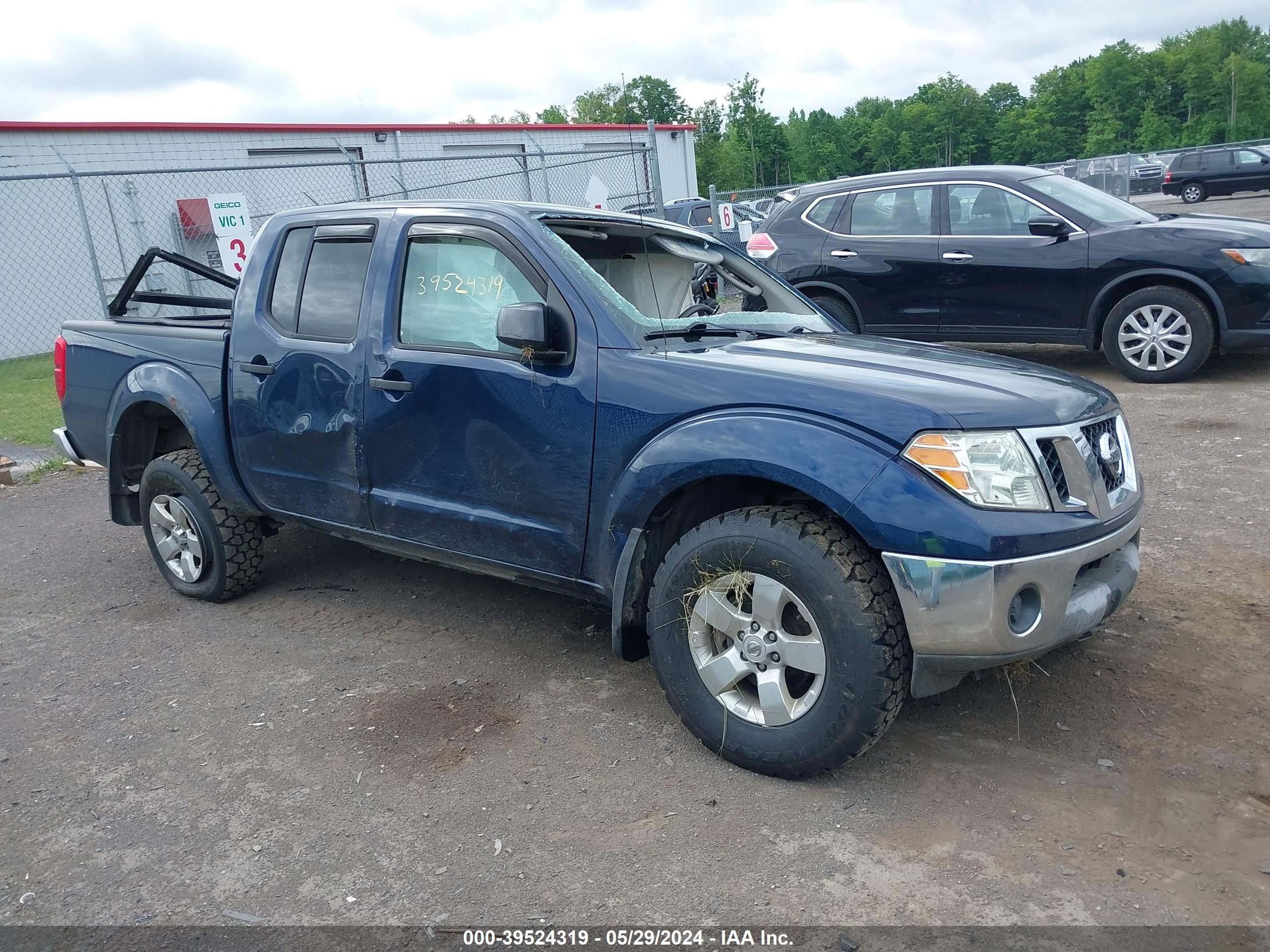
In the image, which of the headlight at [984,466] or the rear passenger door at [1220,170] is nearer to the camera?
the headlight at [984,466]

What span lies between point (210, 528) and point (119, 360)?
3.27 ft

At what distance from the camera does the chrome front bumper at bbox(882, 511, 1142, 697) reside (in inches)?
112

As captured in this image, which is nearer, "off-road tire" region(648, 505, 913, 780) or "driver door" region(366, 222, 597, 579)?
"off-road tire" region(648, 505, 913, 780)

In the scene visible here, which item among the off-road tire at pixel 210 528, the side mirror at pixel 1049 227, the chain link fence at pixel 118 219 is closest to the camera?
the off-road tire at pixel 210 528

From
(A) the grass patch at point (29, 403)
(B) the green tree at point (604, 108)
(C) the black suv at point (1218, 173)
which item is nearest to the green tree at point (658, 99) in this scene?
(B) the green tree at point (604, 108)

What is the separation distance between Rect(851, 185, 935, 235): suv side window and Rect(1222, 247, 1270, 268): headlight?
2.35 meters

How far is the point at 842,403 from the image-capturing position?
10.1ft

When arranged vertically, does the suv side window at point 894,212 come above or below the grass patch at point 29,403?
above

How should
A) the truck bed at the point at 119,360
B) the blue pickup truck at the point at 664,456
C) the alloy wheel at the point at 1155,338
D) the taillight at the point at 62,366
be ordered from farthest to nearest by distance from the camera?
the alloy wheel at the point at 1155,338 < the taillight at the point at 62,366 < the truck bed at the point at 119,360 < the blue pickup truck at the point at 664,456

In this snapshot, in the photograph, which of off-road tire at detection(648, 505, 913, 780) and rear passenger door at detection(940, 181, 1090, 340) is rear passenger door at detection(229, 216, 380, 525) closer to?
off-road tire at detection(648, 505, 913, 780)

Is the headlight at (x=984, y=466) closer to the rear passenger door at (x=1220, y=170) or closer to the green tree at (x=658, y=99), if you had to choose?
the rear passenger door at (x=1220, y=170)

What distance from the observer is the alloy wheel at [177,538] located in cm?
498

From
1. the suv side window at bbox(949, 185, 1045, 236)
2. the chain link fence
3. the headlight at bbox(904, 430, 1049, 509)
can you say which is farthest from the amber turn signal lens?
the chain link fence

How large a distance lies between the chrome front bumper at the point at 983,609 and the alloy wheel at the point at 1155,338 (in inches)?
235
